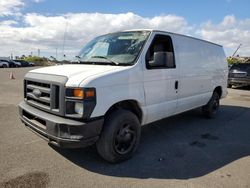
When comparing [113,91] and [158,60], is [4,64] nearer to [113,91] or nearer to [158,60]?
[158,60]

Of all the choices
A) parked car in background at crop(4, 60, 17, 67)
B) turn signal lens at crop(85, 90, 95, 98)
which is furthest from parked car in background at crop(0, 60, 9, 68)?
turn signal lens at crop(85, 90, 95, 98)

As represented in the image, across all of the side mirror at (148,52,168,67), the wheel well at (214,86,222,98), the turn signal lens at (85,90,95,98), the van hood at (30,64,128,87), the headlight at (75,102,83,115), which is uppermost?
the side mirror at (148,52,168,67)

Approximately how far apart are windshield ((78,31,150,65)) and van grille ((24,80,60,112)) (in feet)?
3.59

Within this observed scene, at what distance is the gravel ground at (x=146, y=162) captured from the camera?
12.6 ft

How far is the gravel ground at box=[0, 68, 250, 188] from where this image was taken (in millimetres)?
3854

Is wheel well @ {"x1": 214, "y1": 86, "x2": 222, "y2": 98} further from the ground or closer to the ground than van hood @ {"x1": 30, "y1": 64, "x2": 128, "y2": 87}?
closer to the ground

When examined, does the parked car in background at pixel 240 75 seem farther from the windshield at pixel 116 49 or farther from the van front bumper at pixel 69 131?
the van front bumper at pixel 69 131

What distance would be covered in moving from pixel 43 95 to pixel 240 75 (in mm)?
15157

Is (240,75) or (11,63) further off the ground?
(11,63)

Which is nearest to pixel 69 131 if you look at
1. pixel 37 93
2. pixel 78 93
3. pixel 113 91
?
pixel 78 93

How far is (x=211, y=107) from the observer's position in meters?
7.86

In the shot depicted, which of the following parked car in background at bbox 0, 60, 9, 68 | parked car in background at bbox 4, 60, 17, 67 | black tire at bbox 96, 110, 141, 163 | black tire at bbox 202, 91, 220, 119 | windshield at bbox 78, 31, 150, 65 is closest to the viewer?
black tire at bbox 96, 110, 141, 163

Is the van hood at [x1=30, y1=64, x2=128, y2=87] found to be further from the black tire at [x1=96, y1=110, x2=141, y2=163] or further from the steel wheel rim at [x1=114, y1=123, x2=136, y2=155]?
the steel wheel rim at [x1=114, y1=123, x2=136, y2=155]

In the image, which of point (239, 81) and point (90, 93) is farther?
point (239, 81)
